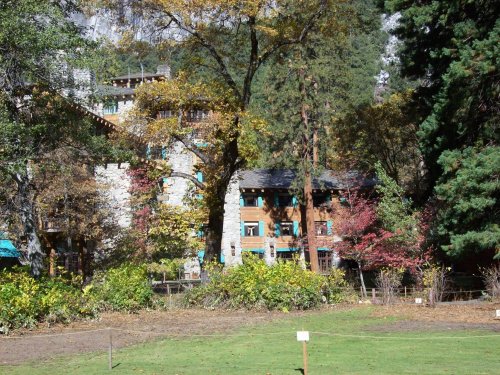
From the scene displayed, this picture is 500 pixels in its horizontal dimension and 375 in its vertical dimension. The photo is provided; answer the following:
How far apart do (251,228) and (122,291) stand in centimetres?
2883

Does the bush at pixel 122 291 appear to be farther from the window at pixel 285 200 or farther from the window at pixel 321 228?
the window at pixel 285 200

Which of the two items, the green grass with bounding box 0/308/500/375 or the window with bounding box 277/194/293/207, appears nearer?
the green grass with bounding box 0/308/500/375

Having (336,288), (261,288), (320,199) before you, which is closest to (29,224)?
(261,288)

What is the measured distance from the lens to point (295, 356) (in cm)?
1162

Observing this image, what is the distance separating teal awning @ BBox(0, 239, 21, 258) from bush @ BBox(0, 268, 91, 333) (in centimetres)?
1672

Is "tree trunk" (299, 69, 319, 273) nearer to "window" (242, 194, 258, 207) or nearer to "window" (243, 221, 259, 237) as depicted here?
"window" (242, 194, 258, 207)

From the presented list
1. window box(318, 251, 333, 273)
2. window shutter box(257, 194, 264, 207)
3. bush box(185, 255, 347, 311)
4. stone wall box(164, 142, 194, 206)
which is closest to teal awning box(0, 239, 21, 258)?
stone wall box(164, 142, 194, 206)

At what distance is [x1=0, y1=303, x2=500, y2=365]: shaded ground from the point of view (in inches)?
532

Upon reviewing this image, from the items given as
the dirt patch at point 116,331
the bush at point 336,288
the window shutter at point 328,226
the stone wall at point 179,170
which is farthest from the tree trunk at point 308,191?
the dirt patch at point 116,331

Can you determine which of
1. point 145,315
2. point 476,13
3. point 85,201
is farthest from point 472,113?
point 85,201

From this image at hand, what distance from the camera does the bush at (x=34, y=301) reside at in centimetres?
1570

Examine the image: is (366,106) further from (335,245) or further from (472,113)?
(472,113)

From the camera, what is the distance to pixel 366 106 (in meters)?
37.6

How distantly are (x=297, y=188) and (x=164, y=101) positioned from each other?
68.5ft
